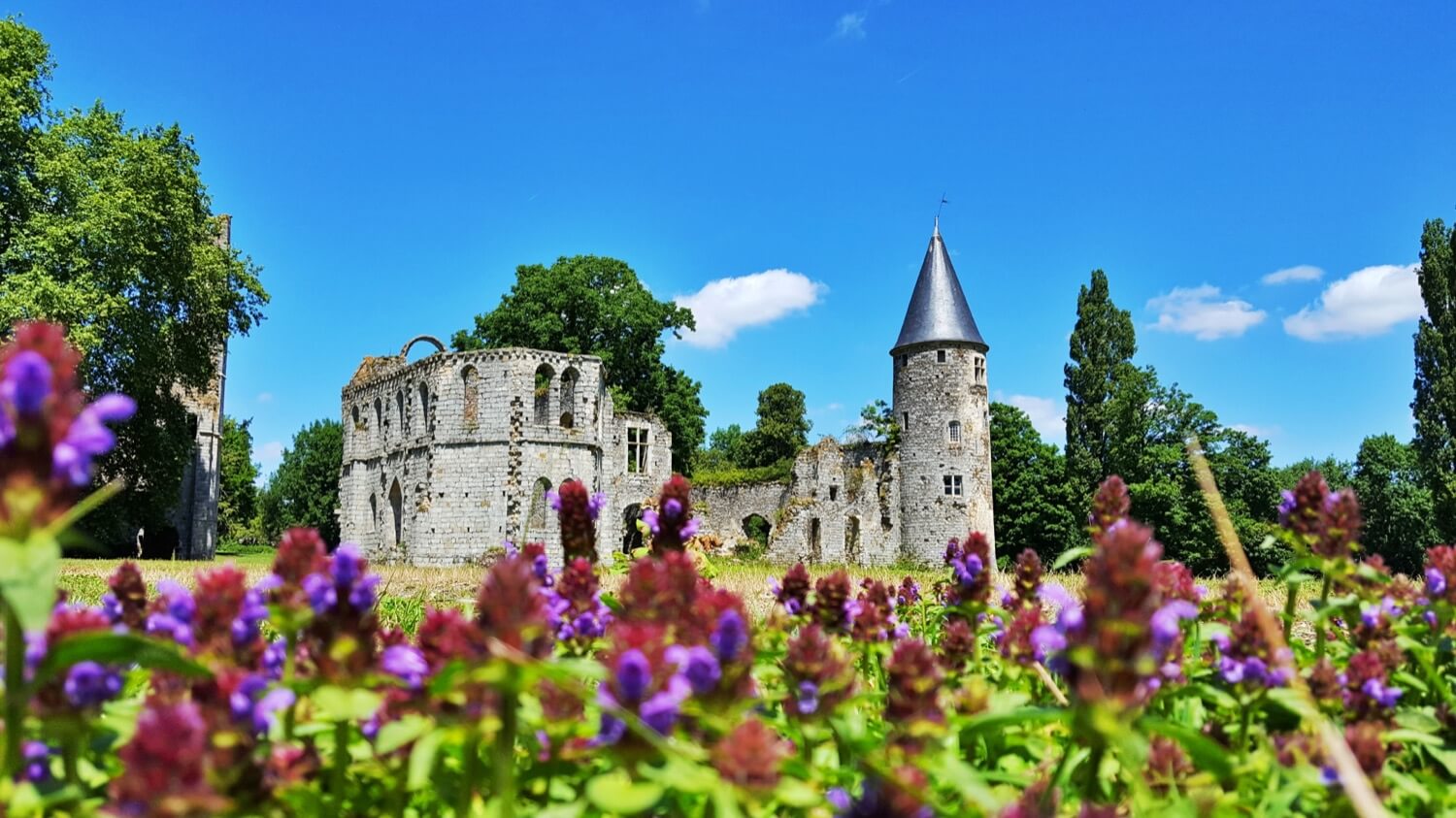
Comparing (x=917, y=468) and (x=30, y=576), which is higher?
(x=917, y=468)

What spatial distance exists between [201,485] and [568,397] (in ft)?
62.6

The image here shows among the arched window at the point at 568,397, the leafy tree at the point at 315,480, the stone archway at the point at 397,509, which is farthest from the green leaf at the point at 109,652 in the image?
the leafy tree at the point at 315,480

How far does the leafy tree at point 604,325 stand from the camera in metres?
47.5

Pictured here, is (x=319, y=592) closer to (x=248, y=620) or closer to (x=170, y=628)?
(x=248, y=620)

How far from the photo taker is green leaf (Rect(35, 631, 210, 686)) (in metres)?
1.44

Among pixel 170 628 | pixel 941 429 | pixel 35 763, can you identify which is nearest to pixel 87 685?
pixel 35 763

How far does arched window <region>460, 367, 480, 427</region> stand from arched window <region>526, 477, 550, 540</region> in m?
3.45

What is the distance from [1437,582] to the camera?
9.73ft

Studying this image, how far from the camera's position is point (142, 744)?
1347mm

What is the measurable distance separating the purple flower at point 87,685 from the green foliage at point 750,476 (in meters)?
45.0

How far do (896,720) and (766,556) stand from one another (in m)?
43.3

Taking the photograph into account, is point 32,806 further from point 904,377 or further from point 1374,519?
point 1374,519

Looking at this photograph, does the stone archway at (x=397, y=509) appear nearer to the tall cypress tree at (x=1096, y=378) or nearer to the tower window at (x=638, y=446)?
the tower window at (x=638, y=446)

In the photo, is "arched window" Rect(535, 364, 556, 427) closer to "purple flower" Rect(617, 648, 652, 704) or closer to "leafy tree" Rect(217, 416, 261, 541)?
"purple flower" Rect(617, 648, 652, 704)
